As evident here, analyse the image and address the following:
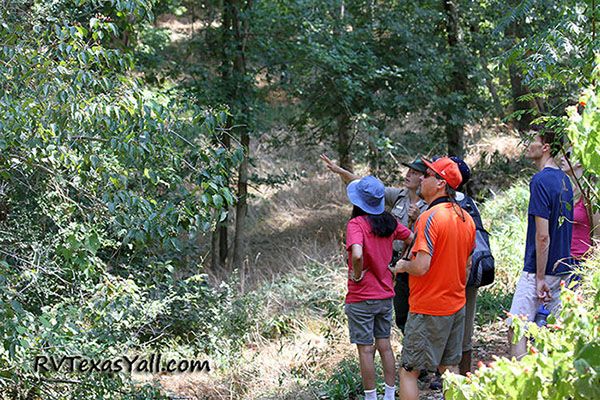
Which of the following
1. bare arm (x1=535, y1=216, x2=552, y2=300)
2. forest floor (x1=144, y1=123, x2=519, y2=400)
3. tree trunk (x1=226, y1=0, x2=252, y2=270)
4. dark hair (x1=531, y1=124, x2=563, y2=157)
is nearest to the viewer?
bare arm (x1=535, y1=216, x2=552, y2=300)

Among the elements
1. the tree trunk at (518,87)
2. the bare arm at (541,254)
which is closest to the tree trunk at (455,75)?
the tree trunk at (518,87)

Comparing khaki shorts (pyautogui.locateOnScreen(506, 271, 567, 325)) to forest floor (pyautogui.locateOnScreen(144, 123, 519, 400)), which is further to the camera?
forest floor (pyautogui.locateOnScreen(144, 123, 519, 400))

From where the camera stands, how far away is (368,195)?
→ 17.9ft

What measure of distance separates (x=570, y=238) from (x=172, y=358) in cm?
478

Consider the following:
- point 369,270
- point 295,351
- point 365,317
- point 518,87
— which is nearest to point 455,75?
point 518,87

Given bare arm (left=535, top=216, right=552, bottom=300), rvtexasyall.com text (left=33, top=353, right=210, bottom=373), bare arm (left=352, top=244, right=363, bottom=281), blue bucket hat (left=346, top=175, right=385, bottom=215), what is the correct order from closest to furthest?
bare arm (left=535, top=216, right=552, bottom=300), bare arm (left=352, top=244, right=363, bottom=281), blue bucket hat (left=346, top=175, right=385, bottom=215), rvtexasyall.com text (left=33, top=353, right=210, bottom=373)

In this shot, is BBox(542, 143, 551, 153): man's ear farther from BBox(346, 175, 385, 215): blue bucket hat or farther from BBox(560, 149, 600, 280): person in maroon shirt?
BBox(346, 175, 385, 215): blue bucket hat

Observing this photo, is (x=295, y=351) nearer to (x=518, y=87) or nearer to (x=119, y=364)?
(x=119, y=364)

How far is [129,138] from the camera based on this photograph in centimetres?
440

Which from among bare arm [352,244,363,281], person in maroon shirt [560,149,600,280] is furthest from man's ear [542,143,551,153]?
bare arm [352,244,363,281]

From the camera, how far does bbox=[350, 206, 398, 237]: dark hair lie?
5.50 metres

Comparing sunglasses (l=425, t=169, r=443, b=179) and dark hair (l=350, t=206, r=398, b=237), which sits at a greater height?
sunglasses (l=425, t=169, r=443, b=179)

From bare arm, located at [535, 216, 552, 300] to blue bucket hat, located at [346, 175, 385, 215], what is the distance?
3.70 ft

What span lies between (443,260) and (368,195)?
92 centimetres
